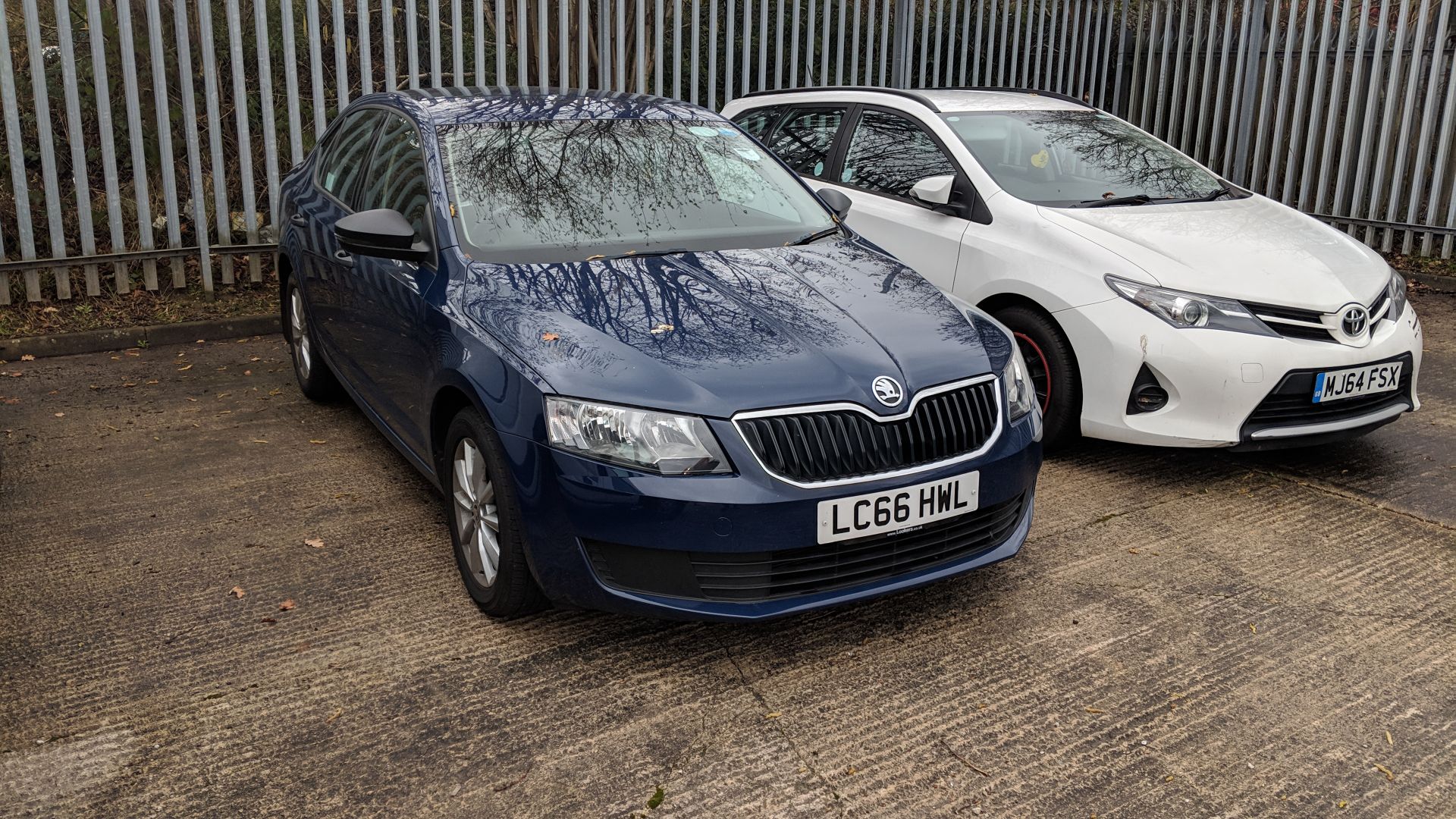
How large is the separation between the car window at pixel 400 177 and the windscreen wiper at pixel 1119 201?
2.89 meters

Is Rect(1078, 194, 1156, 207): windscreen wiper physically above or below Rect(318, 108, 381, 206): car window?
below

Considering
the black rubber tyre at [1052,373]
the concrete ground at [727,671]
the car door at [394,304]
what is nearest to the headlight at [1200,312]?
the black rubber tyre at [1052,373]

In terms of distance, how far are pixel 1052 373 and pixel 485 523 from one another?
256 centimetres

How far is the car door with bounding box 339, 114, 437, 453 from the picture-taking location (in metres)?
3.84

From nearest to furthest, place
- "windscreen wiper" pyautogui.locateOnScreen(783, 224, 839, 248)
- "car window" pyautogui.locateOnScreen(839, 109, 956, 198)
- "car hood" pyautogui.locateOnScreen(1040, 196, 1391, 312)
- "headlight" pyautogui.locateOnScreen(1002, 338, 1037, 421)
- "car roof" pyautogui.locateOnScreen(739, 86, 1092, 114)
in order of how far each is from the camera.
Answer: "headlight" pyautogui.locateOnScreen(1002, 338, 1037, 421), "windscreen wiper" pyautogui.locateOnScreen(783, 224, 839, 248), "car hood" pyautogui.locateOnScreen(1040, 196, 1391, 312), "car window" pyautogui.locateOnScreen(839, 109, 956, 198), "car roof" pyautogui.locateOnScreen(739, 86, 1092, 114)

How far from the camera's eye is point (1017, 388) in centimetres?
360

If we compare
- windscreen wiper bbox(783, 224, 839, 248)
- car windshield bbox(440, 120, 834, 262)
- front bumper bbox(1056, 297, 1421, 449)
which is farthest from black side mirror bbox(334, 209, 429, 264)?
front bumper bbox(1056, 297, 1421, 449)

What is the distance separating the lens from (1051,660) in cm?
333

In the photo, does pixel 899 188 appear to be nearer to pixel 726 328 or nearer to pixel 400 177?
pixel 400 177

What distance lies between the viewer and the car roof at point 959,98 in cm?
589

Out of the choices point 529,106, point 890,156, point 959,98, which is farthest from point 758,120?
point 529,106

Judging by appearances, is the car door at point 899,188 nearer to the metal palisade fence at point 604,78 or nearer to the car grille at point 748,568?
the car grille at point 748,568

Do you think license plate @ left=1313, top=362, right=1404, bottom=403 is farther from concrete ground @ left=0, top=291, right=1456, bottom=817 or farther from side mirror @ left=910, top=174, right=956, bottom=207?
side mirror @ left=910, top=174, right=956, bottom=207

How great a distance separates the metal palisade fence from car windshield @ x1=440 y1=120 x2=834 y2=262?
3441 millimetres
